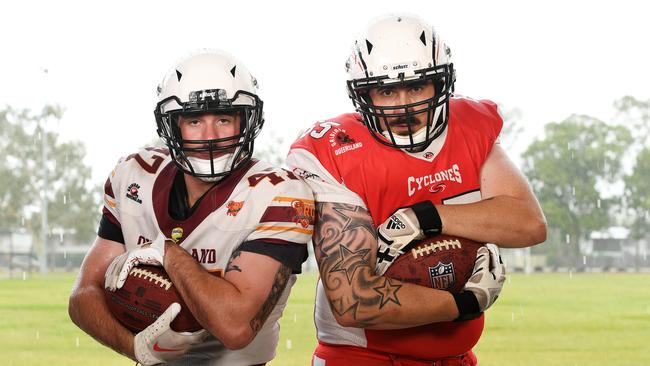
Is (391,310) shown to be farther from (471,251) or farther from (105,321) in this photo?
(105,321)

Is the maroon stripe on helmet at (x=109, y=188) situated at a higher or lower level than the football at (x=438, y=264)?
higher

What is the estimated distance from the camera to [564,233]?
25219mm

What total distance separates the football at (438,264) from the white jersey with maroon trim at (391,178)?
6.4 inches

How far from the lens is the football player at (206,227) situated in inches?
90.4

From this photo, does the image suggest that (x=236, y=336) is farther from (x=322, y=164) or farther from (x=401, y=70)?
(x=401, y=70)

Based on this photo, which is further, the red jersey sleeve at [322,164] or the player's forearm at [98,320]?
the red jersey sleeve at [322,164]

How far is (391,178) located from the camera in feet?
8.29

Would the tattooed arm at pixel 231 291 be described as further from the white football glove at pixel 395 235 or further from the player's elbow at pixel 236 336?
the white football glove at pixel 395 235

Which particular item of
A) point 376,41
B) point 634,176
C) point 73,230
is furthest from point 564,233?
point 376,41

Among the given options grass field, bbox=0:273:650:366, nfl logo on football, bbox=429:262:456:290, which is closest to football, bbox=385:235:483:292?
nfl logo on football, bbox=429:262:456:290

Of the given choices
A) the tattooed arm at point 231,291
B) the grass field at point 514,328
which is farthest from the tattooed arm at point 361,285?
the grass field at point 514,328

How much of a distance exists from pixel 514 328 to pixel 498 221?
13152 mm

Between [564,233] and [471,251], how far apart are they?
2362cm

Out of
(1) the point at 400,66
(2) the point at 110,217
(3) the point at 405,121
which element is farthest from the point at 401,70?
(2) the point at 110,217
